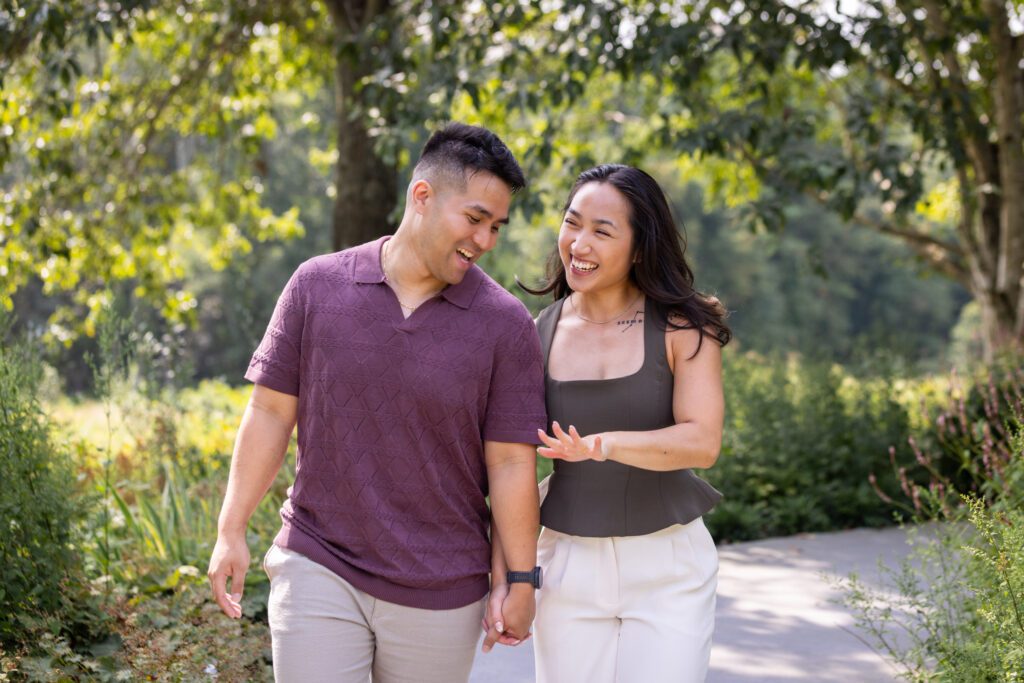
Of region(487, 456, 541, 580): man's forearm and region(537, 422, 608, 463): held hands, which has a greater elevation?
region(537, 422, 608, 463): held hands

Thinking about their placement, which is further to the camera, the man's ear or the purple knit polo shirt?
the man's ear

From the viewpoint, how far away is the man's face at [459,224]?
9.20 ft

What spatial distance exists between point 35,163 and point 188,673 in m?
7.82

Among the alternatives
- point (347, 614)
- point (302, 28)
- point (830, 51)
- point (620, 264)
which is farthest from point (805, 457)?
point (302, 28)

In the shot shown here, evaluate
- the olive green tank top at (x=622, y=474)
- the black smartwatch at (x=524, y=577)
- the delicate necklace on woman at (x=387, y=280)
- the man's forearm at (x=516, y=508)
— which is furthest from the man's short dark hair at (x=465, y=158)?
the black smartwatch at (x=524, y=577)

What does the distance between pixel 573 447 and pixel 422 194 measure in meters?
0.77

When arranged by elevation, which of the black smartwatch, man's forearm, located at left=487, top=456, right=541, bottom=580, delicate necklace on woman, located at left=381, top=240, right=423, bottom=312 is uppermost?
delicate necklace on woman, located at left=381, top=240, right=423, bottom=312

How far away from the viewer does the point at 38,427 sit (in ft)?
14.1

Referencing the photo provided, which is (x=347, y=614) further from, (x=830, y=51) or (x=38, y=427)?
(x=830, y=51)

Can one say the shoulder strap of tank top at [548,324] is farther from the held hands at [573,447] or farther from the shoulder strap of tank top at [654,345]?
the held hands at [573,447]

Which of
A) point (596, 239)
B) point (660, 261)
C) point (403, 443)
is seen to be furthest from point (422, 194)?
point (660, 261)

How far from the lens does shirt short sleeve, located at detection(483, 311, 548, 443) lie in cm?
285

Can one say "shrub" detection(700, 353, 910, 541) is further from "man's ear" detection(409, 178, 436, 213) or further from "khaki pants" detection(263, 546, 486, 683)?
"man's ear" detection(409, 178, 436, 213)

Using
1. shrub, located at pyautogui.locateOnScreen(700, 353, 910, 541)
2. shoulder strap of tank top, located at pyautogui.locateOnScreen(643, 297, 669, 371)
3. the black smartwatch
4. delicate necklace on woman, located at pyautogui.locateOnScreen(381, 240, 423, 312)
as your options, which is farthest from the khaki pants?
shrub, located at pyautogui.locateOnScreen(700, 353, 910, 541)
